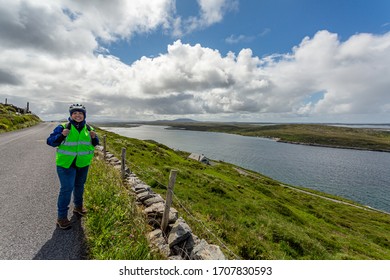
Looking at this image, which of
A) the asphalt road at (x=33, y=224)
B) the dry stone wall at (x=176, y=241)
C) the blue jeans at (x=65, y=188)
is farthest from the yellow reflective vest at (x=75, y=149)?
the dry stone wall at (x=176, y=241)

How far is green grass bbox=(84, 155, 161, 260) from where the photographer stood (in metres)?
4.76

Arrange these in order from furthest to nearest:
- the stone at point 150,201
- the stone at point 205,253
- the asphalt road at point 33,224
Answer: the stone at point 150,201 < the stone at point 205,253 < the asphalt road at point 33,224

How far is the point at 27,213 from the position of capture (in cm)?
673

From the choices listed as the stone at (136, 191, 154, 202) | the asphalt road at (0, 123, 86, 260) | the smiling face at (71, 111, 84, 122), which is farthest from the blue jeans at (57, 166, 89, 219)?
the stone at (136, 191, 154, 202)

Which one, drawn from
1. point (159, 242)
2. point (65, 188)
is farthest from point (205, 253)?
point (65, 188)

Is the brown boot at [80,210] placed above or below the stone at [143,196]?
above

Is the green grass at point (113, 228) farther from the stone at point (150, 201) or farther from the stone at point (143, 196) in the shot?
the stone at point (143, 196)

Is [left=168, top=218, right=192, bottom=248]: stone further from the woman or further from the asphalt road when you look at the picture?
the woman

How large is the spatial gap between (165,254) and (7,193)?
24.7 feet

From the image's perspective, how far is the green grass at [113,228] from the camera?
476 cm

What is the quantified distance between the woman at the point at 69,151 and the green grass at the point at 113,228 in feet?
2.80

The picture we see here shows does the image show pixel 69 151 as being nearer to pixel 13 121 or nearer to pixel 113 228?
pixel 113 228

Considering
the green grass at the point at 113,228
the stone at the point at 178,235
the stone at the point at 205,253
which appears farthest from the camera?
the stone at the point at 178,235
